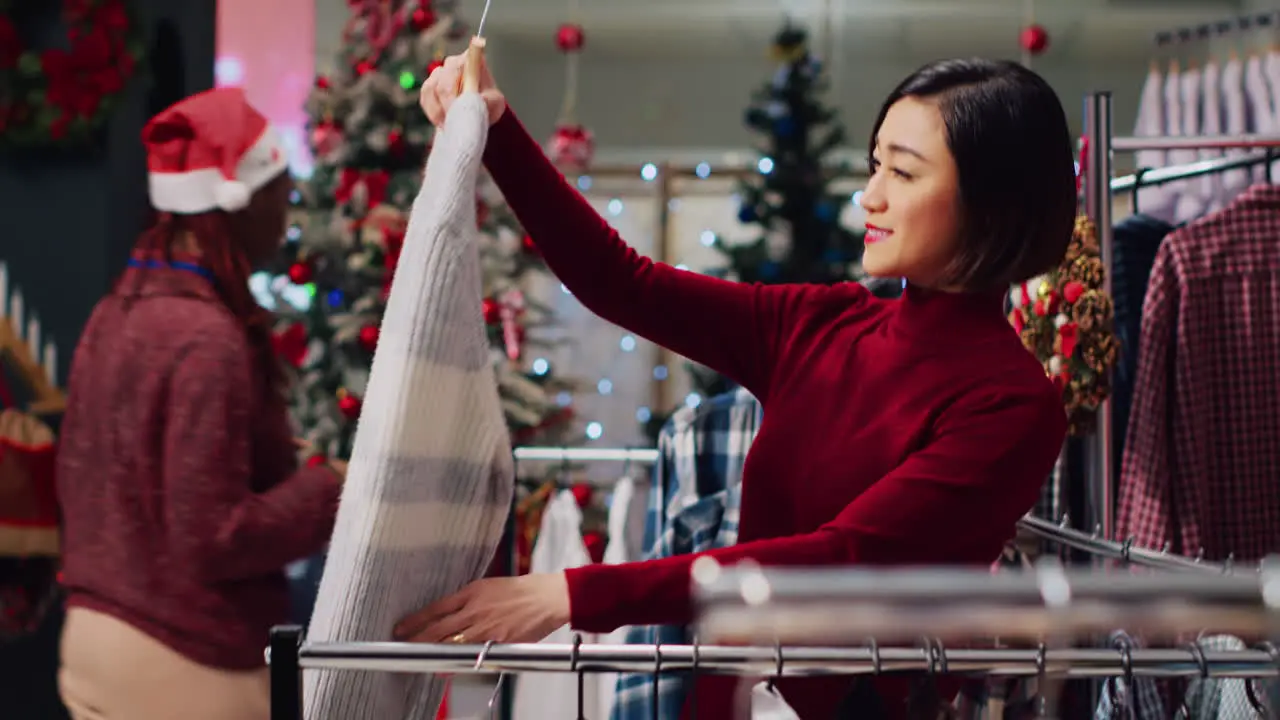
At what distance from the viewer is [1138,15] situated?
570 centimetres

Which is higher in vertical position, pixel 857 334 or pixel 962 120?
pixel 962 120

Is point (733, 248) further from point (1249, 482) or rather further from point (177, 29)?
point (1249, 482)

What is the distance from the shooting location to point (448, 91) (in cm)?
117

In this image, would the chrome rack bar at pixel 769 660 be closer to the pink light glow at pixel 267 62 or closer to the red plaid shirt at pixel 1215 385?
the red plaid shirt at pixel 1215 385

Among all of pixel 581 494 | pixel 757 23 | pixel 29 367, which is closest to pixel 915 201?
pixel 29 367

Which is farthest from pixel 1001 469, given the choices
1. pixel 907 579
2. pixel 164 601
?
pixel 164 601

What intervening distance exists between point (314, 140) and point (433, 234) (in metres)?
3.48

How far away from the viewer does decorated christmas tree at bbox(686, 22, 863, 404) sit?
4.84 m

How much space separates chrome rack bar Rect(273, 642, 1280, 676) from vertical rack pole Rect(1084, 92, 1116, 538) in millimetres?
1151

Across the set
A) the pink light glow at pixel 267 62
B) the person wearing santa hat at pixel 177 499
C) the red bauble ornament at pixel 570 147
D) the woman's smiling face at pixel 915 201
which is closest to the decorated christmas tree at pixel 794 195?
the red bauble ornament at pixel 570 147

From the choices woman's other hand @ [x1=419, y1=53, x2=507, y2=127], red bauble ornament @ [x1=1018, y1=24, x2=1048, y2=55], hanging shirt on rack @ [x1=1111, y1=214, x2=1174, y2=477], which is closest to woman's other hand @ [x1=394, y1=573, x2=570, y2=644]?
woman's other hand @ [x1=419, y1=53, x2=507, y2=127]

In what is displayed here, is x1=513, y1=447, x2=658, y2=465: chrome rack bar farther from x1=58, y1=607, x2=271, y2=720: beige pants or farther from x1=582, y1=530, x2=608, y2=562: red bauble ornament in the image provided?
x1=582, y1=530, x2=608, y2=562: red bauble ornament

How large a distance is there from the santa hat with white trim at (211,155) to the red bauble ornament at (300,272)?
180 centimetres

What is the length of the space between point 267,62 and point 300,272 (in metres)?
1.41
